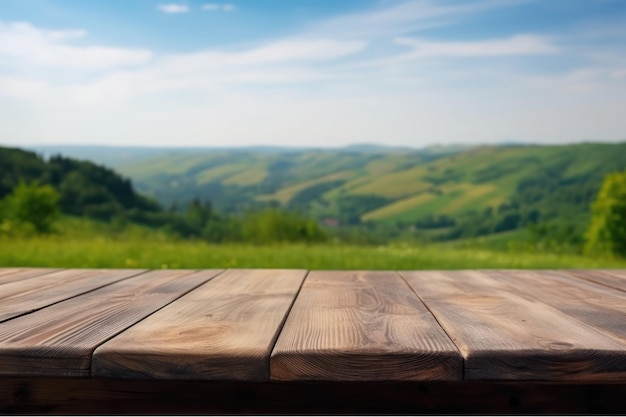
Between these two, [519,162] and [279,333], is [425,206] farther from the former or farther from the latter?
[279,333]

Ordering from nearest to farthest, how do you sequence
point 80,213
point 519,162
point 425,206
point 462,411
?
point 462,411
point 80,213
point 425,206
point 519,162

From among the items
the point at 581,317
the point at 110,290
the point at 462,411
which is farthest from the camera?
the point at 110,290

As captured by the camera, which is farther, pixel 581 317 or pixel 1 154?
pixel 1 154

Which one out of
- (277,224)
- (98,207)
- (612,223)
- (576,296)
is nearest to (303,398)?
(576,296)

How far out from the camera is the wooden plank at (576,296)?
55.8 inches

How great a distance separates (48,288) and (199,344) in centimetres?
94

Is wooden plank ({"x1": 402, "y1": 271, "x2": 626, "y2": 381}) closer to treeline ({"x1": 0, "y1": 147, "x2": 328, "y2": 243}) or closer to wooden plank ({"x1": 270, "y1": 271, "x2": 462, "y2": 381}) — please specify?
wooden plank ({"x1": 270, "y1": 271, "x2": 462, "y2": 381})

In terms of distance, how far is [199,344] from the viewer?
45.4 inches

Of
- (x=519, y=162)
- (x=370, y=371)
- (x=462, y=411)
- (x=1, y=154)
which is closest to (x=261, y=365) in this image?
(x=370, y=371)

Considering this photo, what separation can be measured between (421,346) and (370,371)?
0.36 feet

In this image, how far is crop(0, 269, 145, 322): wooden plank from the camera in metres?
1.57

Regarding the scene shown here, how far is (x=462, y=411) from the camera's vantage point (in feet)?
3.94

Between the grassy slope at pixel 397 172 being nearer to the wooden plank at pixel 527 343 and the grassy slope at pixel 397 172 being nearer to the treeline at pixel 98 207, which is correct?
the treeline at pixel 98 207

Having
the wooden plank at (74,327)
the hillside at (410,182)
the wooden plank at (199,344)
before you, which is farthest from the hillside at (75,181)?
the hillside at (410,182)
